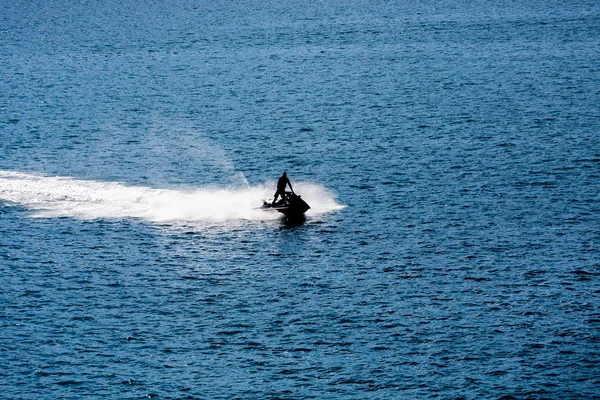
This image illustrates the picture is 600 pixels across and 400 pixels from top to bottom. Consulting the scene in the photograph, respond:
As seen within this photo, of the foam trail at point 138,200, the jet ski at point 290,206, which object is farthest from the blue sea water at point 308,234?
the jet ski at point 290,206

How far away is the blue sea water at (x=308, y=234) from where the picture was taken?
5253 cm

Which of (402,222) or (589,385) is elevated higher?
(402,222)

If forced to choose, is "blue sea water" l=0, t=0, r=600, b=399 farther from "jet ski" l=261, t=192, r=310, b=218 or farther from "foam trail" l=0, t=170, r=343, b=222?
"jet ski" l=261, t=192, r=310, b=218

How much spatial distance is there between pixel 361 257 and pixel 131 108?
61.2 meters

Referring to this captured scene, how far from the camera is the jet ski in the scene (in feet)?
241

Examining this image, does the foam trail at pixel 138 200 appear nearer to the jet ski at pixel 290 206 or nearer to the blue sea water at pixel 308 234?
the blue sea water at pixel 308 234

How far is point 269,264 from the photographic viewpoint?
66.3 metres

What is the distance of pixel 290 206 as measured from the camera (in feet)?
241

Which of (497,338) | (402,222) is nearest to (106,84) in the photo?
(402,222)

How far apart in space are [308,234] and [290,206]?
3134mm

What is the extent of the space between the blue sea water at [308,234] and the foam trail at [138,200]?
11.6 inches

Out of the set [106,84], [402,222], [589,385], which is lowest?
[589,385]

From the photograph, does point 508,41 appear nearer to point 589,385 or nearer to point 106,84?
point 106,84

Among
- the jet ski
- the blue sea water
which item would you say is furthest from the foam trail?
the jet ski
